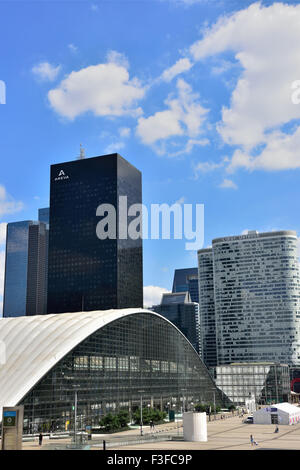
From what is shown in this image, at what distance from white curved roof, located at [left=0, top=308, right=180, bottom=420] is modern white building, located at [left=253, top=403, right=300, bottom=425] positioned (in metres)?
29.1

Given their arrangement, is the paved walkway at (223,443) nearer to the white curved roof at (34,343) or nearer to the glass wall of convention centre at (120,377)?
the glass wall of convention centre at (120,377)

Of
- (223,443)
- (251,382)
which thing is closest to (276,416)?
(223,443)

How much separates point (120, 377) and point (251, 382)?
78.4 metres

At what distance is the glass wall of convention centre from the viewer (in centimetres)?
7050

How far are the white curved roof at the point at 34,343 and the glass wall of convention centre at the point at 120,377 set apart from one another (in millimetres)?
1051

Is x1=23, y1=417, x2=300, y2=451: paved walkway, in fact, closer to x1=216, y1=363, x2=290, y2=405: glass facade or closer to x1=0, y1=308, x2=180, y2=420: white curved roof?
x1=0, y1=308, x2=180, y2=420: white curved roof

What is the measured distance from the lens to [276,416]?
300 feet

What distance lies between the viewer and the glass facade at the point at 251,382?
15450 cm

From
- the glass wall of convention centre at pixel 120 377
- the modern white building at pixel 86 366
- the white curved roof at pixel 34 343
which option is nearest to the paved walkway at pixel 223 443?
the glass wall of convention centre at pixel 120 377

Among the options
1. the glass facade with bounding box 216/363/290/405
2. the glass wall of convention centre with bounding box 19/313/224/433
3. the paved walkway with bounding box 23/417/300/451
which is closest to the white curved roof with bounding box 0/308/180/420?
the glass wall of convention centre with bounding box 19/313/224/433

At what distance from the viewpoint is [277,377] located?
15850cm

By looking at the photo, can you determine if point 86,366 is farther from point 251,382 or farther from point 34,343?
point 251,382

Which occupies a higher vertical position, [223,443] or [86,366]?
[86,366]
